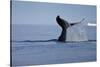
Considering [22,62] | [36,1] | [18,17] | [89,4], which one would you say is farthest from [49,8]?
[22,62]

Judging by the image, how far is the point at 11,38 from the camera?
1.37 meters

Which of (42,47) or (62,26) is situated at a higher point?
(62,26)

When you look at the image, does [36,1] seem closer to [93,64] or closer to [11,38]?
[11,38]

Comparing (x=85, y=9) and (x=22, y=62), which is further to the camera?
(x=85, y=9)

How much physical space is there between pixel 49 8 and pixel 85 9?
319 mm

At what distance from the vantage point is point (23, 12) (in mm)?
1394

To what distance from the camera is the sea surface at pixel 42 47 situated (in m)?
1.37

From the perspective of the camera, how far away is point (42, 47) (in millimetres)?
1421

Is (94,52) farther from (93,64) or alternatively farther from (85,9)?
(85,9)

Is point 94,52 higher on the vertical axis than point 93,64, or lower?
higher

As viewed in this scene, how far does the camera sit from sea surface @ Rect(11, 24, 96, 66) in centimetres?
137

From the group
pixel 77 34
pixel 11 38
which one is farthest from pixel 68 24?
pixel 11 38

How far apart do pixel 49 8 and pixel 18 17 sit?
0.26 metres

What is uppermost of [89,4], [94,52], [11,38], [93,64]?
[89,4]
